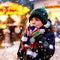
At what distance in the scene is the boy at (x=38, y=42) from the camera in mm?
760

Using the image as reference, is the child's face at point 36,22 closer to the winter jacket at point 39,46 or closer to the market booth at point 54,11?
the winter jacket at point 39,46

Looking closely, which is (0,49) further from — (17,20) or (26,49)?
(26,49)

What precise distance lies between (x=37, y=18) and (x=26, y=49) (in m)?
0.15

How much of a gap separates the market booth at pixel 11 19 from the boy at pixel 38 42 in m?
2.12

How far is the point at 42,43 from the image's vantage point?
0.76m

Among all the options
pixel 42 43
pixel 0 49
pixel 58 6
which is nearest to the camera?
pixel 42 43

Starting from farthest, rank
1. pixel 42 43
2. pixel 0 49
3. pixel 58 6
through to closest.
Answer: pixel 58 6, pixel 0 49, pixel 42 43

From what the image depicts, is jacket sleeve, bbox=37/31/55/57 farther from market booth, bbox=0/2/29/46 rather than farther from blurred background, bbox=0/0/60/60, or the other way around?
market booth, bbox=0/2/29/46

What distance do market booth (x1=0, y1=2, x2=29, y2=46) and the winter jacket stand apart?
2133mm

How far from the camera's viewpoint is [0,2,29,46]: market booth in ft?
9.62

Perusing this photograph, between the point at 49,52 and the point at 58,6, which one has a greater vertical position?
the point at 49,52

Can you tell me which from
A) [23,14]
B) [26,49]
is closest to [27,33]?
[26,49]

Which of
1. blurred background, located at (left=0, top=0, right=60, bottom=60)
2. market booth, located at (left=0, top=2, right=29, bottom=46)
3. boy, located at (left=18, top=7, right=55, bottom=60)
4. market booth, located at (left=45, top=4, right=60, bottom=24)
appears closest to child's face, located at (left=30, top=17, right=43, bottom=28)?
boy, located at (left=18, top=7, right=55, bottom=60)

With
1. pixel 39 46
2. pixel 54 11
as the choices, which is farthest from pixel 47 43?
pixel 54 11
